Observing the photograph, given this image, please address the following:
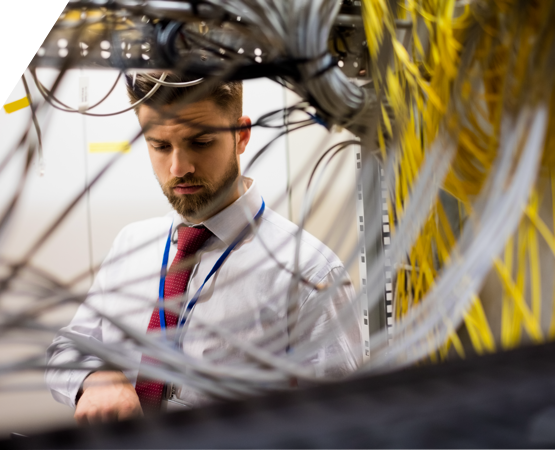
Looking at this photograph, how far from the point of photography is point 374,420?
0.53 ft

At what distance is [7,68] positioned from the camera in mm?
343

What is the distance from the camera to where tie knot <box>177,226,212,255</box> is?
1177 mm

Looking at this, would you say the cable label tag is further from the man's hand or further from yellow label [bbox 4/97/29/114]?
yellow label [bbox 4/97/29/114]

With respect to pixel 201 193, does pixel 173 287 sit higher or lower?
lower

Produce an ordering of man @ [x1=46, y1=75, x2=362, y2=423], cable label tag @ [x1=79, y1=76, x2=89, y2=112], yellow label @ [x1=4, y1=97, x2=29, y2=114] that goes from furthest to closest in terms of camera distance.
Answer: cable label tag @ [x1=79, y1=76, x2=89, y2=112], man @ [x1=46, y1=75, x2=362, y2=423], yellow label @ [x1=4, y1=97, x2=29, y2=114]

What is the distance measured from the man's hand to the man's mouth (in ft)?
1.54

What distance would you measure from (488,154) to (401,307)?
276 mm

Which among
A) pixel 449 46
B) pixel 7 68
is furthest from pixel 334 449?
pixel 449 46

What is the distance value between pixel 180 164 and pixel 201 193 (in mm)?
95

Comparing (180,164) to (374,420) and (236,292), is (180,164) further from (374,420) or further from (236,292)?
(374,420)

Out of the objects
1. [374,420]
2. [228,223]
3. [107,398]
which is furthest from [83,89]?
[374,420]

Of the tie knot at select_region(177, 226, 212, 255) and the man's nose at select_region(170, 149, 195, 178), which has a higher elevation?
the man's nose at select_region(170, 149, 195, 178)

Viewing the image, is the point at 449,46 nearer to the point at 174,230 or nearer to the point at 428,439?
the point at 428,439

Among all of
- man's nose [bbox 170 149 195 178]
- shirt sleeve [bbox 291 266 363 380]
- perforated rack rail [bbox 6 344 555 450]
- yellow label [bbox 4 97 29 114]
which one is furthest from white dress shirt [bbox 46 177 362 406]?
perforated rack rail [bbox 6 344 555 450]
